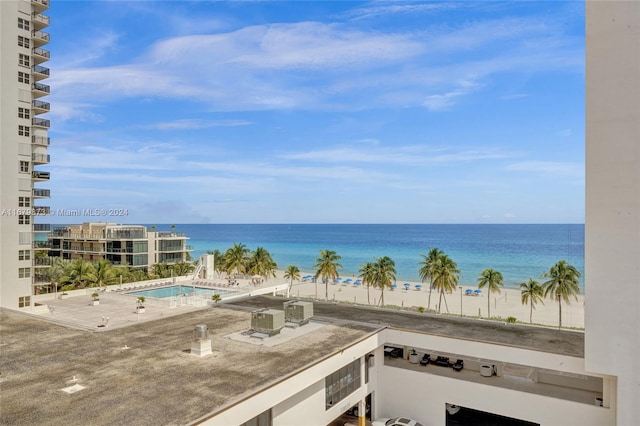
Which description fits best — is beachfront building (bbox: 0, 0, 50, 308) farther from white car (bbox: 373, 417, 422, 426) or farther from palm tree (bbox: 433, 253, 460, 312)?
palm tree (bbox: 433, 253, 460, 312)

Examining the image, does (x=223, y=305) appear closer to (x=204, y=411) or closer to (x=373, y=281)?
(x=204, y=411)

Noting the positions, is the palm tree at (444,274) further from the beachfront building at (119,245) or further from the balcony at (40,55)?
the beachfront building at (119,245)

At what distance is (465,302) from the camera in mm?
62906

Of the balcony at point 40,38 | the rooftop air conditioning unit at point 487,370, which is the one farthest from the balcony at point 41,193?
the rooftop air conditioning unit at point 487,370

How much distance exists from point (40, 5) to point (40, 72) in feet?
21.4

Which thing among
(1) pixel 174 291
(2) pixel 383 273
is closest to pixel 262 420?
(1) pixel 174 291

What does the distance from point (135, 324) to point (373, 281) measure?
102ft

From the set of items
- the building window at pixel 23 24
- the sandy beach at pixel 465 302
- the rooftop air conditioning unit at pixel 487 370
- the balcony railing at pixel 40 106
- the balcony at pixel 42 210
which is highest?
the building window at pixel 23 24

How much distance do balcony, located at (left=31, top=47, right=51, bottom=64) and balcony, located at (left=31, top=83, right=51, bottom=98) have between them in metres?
2.70

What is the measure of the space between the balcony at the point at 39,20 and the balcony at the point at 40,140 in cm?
1138

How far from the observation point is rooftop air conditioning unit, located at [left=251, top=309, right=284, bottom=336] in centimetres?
1950

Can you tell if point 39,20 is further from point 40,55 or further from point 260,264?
point 260,264

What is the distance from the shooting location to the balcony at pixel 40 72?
128 ft

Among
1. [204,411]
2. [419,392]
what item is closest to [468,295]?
[419,392]
